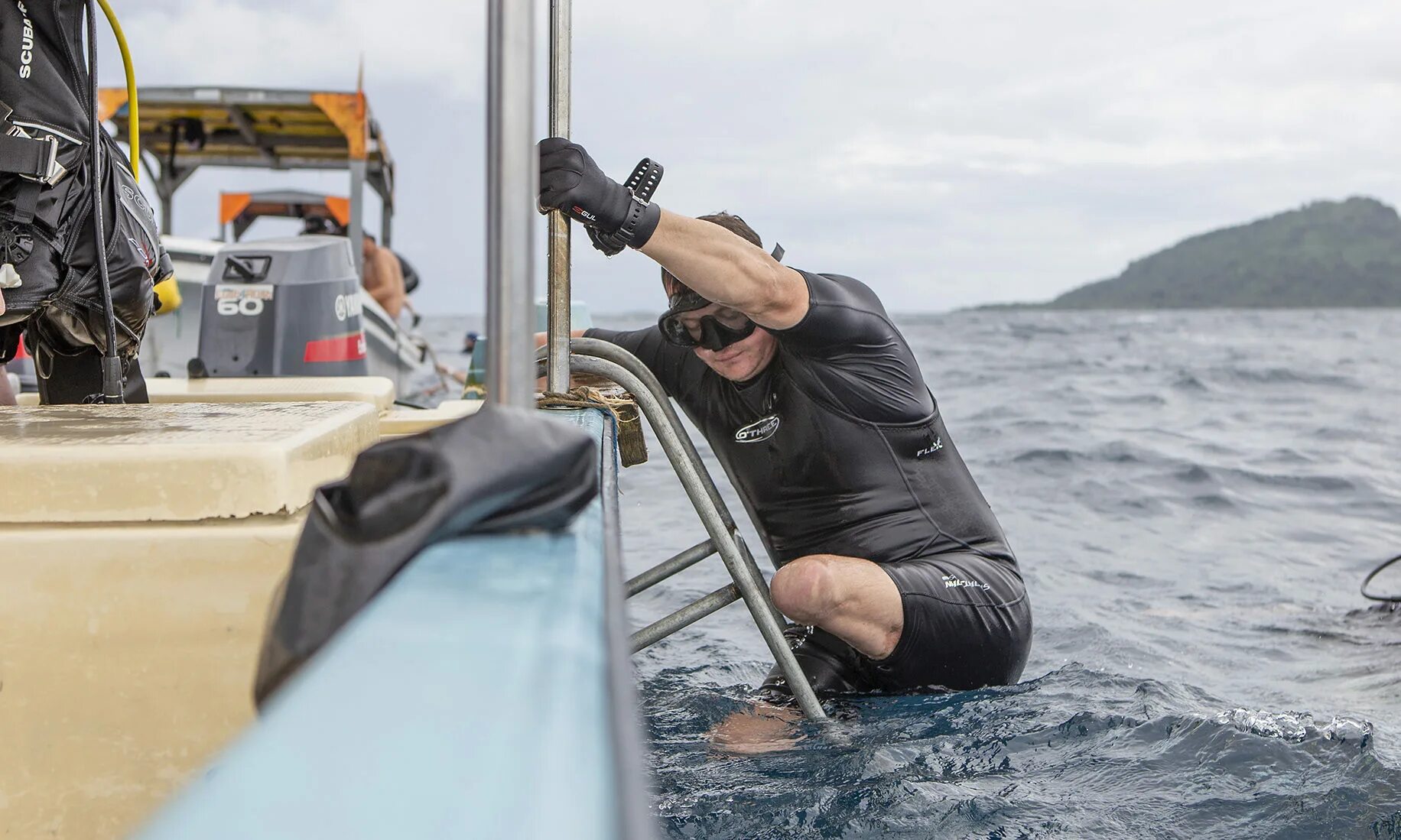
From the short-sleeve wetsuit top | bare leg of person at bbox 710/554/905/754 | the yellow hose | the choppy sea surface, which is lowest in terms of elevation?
the choppy sea surface

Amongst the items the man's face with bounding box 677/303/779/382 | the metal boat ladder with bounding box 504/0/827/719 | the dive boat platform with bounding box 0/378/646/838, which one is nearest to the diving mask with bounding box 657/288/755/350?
the man's face with bounding box 677/303/779/382

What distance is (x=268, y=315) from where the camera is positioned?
4.73m

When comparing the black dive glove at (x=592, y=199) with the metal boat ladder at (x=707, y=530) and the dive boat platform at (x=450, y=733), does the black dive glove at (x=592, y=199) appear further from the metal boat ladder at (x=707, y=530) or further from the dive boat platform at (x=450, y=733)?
the dive boat platform at (x=450, y=733)

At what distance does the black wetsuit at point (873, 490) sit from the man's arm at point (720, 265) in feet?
0.39

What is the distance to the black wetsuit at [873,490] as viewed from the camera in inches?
115

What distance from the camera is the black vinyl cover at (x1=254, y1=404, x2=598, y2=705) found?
0.80 meters

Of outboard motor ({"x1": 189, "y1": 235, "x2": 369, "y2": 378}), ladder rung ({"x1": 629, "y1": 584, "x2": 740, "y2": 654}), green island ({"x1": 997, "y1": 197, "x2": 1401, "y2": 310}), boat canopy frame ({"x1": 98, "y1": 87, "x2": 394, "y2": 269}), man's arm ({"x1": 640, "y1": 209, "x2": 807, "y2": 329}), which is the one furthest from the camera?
green island ({"x1": 997, "y1": 197, "x2": 1401, "y2": 310})

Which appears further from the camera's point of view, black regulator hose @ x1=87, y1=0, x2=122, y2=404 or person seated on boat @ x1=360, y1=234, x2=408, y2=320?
person seated on boat @ x1=360, y1=234, x2=408, y2=320

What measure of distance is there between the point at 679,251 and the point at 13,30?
1.45m

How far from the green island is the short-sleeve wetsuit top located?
96.4 meters

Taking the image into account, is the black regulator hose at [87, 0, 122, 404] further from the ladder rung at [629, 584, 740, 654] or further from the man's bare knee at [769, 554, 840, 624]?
the man's bare knee at [769, 554, 840, 624]

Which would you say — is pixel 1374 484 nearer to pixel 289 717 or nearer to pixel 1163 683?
pixel 1163 683

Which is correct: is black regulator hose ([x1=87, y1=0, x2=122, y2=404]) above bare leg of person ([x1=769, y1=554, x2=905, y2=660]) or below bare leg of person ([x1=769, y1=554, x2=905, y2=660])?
above

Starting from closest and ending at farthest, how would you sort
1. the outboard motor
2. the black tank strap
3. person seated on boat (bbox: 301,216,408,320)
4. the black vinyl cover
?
the black vinyl cover → the black tank strap → the outboard motor → person seated on boat (bbox: 301,216,408,320)
